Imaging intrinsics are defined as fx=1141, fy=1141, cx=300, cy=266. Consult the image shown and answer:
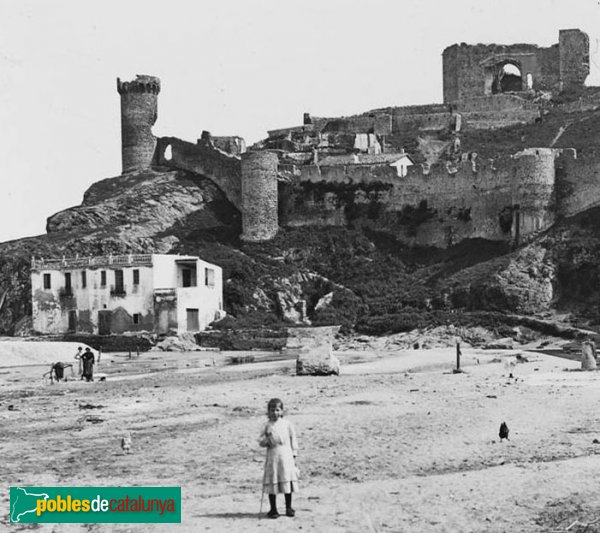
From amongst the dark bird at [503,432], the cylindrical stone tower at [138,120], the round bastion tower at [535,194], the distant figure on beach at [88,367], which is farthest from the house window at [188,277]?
the dark bird at [503,432]

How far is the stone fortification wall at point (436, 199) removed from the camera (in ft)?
156

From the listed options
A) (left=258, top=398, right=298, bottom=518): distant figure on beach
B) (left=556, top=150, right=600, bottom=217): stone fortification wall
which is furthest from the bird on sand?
(left=556, top=150, right=600, bottom=217): stone fortification wall

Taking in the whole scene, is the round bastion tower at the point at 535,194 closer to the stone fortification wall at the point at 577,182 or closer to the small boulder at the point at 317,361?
the stone fortification wall at the point at 577,182

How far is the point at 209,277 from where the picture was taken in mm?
47938

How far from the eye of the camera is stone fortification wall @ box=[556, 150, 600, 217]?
1838 inches

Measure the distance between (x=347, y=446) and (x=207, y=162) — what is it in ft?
149

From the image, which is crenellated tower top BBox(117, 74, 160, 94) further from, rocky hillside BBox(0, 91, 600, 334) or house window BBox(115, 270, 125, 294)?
house window BBox(115, 270, 125, 294)

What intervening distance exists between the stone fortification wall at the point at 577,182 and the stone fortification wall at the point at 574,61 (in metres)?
21.4

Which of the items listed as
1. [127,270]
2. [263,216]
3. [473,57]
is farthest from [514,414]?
[473,57]

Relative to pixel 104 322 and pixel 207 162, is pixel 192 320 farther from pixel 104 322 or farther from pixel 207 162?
pixel 207 162

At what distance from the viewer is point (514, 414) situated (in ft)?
63.1

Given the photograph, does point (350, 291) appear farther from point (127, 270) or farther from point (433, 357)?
point (433, 357)

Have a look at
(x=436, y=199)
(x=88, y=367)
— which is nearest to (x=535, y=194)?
(x=436, y=199)

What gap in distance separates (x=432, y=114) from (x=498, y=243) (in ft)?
55.0
